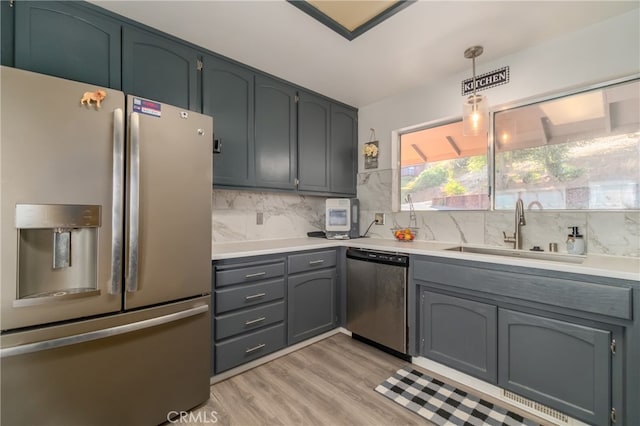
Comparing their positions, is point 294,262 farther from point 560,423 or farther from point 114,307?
point 560,423

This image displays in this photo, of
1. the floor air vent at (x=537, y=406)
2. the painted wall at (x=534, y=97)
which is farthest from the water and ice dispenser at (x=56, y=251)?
the painted wall at (x=534, y=97)

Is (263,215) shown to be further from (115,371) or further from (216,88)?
(115,371)

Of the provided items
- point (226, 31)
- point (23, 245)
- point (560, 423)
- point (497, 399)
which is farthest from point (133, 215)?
point (560, 423)

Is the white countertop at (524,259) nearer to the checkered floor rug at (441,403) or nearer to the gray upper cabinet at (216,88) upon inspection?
the gray upper cabinet at (216,88)

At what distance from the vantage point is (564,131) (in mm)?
1967

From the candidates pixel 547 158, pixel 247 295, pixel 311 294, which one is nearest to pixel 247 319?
pixel 247 295

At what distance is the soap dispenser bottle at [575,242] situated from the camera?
1.75 m

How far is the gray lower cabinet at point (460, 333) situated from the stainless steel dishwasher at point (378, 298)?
16 cm

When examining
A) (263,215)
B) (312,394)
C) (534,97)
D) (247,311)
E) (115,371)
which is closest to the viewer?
(115,371)

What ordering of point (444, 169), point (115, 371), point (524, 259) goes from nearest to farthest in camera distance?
point (115, 371), point (524, 259), point (444, 169)

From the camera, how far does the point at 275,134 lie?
2436 millimetres

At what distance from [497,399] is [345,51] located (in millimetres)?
2537

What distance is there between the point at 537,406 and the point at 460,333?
0.50 m

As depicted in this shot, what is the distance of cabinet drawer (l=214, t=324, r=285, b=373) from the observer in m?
1.80
